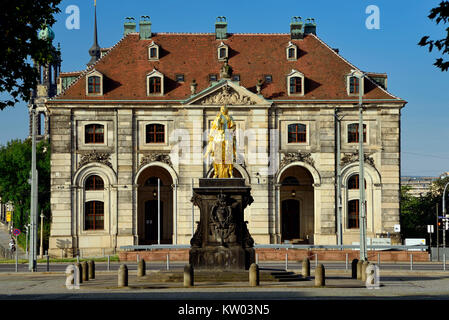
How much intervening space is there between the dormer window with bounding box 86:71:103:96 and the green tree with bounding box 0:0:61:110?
41434 mm

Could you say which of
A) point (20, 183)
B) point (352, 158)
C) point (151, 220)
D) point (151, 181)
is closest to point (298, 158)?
point (352, 158)

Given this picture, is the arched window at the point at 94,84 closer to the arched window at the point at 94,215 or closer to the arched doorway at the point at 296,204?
the arched window at the point at 94,215

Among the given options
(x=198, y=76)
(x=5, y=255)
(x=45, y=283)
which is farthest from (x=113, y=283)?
(x=5, y=255)

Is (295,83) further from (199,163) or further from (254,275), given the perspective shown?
(254,275)

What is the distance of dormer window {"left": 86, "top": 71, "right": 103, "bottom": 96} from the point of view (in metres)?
68.5

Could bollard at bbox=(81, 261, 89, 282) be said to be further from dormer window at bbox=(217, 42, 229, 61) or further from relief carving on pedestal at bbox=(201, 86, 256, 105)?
dormer window at bbox=(217, 42, 229, 61)

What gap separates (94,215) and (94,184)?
248 centimetres

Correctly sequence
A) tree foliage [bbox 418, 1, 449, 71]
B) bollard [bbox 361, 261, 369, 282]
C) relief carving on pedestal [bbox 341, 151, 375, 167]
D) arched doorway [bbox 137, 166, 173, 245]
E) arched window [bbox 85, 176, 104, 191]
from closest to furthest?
tree foliage [bbox 418, 1, 449, 71], bollard [bbox 361, 261, 369, 282], arched window [bbox 85, 176, 104, 191], relief carving on pedestal [bbox 341, 151, 375, 167], arched doorway [bbox 137, 166, 173, 245]

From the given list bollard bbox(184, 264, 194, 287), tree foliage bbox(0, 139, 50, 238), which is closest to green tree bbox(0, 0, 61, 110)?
bollard bbox(184, 264, 194, 287)

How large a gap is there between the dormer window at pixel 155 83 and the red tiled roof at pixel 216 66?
49 centimetres

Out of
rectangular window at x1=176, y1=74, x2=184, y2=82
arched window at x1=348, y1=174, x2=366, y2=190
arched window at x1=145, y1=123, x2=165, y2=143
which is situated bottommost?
arched window at x1=348, y1=174, x2=366, y2=190

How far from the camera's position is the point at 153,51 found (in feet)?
235

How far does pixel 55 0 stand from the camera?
1046 inches
